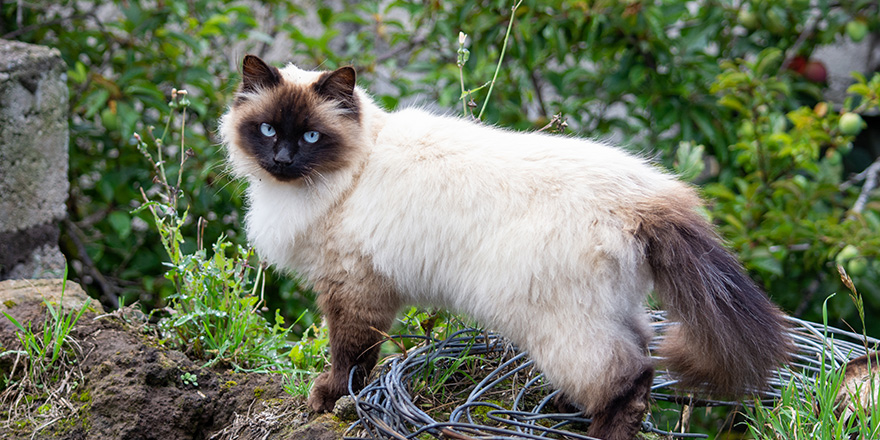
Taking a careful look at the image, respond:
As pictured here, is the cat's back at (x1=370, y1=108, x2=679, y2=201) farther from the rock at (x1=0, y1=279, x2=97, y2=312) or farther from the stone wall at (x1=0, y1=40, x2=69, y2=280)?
the stone wall at (x1=0, y1=40, x2=69, y2=280)

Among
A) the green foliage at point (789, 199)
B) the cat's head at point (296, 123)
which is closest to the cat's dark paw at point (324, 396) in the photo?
the cat's head at point (296, 123)

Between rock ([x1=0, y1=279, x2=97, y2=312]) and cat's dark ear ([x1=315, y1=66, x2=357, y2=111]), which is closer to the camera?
cat's dark ear ([x1=315, y1=66, x2=357, y2=111])

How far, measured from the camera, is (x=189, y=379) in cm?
247

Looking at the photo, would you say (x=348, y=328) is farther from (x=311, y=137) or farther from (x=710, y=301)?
(x=710, y=301)

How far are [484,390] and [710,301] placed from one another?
76 cm

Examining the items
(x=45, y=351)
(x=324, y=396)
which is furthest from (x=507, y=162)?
(x=45, y=351)

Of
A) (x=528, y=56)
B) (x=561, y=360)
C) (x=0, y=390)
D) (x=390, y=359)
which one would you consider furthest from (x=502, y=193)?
(x=528, y=56)

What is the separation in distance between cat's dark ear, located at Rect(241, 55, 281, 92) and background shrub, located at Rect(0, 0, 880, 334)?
4.38 feet

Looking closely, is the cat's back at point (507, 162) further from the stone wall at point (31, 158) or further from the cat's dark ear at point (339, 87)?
the stone wall at point (31, 158)

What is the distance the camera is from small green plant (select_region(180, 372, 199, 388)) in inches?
97.0

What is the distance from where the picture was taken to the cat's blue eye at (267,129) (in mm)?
2367

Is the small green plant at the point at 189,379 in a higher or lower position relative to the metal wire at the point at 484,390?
lower

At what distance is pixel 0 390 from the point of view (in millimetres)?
2484

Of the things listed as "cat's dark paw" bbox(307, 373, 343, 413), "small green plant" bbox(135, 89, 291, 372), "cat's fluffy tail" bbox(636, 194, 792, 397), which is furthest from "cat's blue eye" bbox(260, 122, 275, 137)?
"cat's fluffy tail" bbox(636, 194, 792, 397)
